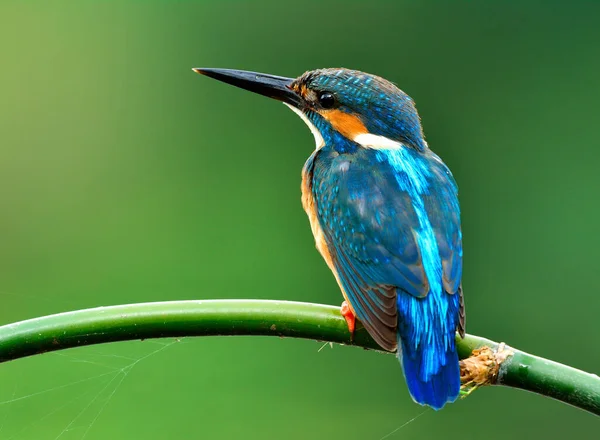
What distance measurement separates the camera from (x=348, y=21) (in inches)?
194

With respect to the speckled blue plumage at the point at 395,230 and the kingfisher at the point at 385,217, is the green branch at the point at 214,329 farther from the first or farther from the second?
the speckled blue plumage at the point at 395,230

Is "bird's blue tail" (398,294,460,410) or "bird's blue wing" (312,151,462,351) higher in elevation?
"bird's blue wing" (312,151,462,351)

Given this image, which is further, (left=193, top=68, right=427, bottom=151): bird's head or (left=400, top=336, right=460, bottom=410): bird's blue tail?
(left=193, top=68, right=427, bottom=151): bird's head

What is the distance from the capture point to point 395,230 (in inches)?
78.8

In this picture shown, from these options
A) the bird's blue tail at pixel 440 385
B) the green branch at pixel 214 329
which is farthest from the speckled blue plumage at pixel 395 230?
the green branch at pixel 214 329

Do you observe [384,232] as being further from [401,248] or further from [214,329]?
[214,329]

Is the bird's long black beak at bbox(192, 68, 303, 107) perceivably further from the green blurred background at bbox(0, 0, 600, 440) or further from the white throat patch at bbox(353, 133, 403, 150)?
the green blurred background at bbox(0, 0, 600, 440)

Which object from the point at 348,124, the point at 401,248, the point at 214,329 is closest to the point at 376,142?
the point at 348,124

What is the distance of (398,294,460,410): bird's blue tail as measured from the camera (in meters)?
1.74

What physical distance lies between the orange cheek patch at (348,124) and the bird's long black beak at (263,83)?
0.13 meters

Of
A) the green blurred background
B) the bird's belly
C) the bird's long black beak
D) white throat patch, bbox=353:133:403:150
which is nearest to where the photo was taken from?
the bird's belly

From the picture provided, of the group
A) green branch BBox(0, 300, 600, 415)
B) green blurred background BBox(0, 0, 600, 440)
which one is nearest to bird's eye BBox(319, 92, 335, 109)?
green branch BBox(0, 300, 600, 415)

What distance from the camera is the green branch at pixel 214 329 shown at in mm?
1378

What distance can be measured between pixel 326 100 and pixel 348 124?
0.09 meters
